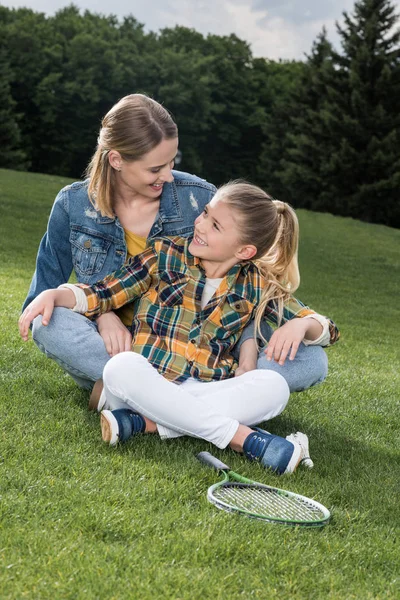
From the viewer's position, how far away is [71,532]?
263 cm

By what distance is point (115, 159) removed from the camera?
4230 mm

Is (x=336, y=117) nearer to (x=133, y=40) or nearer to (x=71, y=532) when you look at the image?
(x=133, y=40)

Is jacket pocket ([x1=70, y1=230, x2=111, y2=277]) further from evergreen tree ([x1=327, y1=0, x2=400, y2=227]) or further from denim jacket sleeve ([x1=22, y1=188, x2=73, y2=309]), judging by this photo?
evergreen tree ([x1=327, y1=0, x2=400, y2=227])

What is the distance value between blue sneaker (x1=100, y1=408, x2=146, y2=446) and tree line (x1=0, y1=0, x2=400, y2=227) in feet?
117

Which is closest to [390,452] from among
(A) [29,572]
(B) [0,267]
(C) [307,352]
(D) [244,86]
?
(C) [307,352]

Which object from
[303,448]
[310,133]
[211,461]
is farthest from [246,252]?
[310,133]

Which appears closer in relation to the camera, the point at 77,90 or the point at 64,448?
the point at 64,448

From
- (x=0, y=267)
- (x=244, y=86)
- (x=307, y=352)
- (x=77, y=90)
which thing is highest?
(x=244, y=86)

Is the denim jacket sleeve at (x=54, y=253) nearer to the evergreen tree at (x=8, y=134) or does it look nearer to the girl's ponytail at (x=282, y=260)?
the girl's ponytail at (x=282, y=260)

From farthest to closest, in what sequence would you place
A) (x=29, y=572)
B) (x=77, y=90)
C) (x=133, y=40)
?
(x=133, y=40) < (x=77, y=90) < (x=29, y=572)

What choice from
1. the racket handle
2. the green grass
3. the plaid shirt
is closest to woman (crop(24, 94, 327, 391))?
the plaid shirt

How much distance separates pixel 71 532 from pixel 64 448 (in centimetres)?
79

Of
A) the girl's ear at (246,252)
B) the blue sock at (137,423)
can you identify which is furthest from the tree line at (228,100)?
the blue sock at (137,423)

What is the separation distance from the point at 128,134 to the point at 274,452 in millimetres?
1759
